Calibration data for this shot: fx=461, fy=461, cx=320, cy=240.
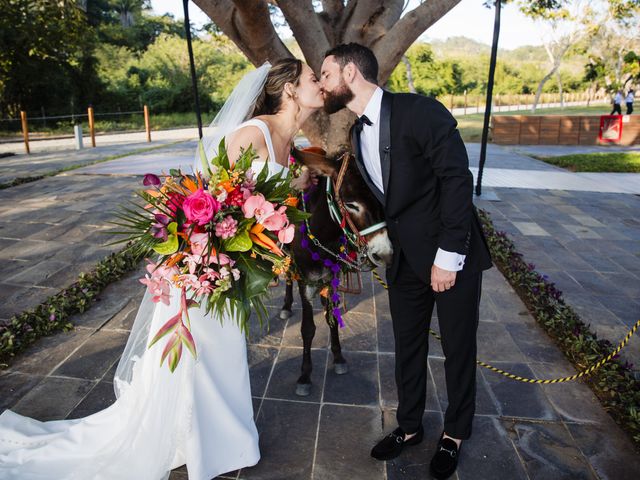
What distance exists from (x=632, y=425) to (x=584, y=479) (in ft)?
2.05

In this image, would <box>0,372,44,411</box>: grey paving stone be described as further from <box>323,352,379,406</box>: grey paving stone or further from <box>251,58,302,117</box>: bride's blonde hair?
<box>251,58,302,117</box>: bride's blonde hair

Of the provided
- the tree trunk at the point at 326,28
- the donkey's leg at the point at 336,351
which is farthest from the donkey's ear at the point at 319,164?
the tree trunk at the point at 326,28

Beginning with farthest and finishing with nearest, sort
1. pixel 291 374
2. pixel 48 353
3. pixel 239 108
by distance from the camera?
pixel 48 353 → pixel 291 374 → pixel 239 108

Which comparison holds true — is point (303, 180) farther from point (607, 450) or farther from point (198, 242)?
point (607, 450)

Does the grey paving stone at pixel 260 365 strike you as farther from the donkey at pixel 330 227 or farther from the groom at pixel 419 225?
the groom at pixel 419 225

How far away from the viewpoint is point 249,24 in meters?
5.30

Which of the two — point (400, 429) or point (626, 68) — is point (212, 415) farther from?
point (626, 68)

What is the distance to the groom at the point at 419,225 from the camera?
2.14 m

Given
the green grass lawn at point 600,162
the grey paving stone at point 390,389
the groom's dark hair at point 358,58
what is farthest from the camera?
the green grass lawn at point 600,162

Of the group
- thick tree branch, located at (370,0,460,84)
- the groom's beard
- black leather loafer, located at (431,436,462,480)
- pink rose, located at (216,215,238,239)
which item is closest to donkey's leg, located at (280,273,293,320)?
black leather loafer, located at (431,436,462,480)

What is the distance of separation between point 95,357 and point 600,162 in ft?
45.8

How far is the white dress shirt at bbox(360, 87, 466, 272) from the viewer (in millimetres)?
2199

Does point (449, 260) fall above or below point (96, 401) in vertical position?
above

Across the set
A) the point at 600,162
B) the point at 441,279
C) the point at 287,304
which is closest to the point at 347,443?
the point at 441,279
